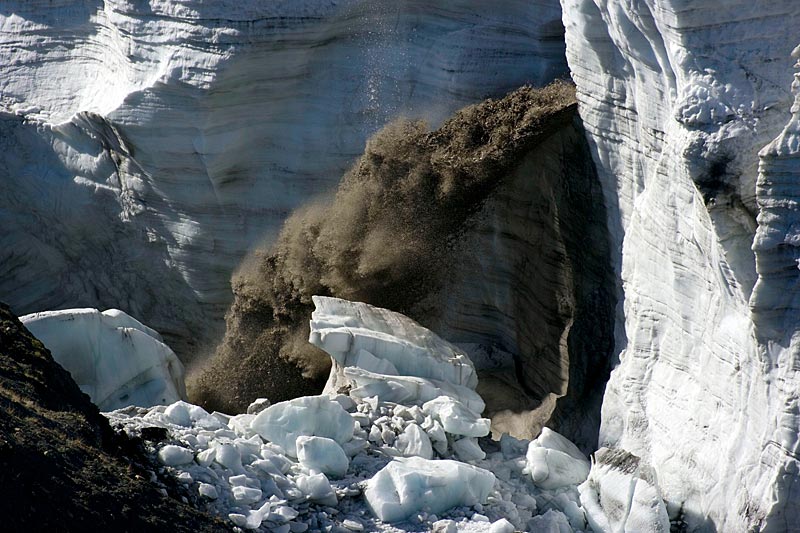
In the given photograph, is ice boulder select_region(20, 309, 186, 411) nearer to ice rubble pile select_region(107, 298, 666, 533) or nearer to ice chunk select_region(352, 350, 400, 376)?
ice rubble pile select_region(107, 298, 666, 533)

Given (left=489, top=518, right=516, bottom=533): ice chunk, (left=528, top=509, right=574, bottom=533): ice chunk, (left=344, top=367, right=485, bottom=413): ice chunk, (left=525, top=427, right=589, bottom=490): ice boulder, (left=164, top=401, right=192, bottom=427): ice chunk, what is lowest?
(left=528, top=509, right=574, bottom=533): ice chunk

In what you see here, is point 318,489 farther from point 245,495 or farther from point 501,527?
point 501,527

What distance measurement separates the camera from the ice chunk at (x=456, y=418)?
29.0 feet

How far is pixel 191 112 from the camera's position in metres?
11.7

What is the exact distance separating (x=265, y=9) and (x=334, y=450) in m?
4.71

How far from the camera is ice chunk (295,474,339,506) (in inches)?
310

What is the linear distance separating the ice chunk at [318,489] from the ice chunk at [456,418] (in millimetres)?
1248

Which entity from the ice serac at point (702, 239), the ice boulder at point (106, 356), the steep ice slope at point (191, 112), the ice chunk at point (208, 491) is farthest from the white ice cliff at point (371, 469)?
the steep ice slope at point (191, 112)

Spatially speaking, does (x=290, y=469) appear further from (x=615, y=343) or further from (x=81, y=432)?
(x=615, y=343)

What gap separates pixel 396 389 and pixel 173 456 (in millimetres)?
2031

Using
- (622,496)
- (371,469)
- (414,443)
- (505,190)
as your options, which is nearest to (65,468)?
(371,469)

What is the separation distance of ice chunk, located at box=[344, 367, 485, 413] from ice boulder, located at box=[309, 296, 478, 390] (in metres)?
0.12

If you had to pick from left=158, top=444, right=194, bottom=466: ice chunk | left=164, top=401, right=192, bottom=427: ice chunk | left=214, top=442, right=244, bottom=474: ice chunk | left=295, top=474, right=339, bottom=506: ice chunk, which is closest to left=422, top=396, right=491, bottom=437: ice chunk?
left=295, top=474, right=339, bottom=506: ice chunk

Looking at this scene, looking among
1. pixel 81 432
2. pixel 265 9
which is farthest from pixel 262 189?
pixel 81 432
